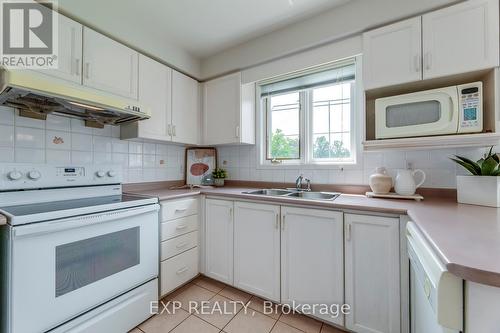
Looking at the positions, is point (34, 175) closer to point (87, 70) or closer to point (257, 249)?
point (87, 70)

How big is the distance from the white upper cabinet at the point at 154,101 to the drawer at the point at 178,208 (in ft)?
2.13

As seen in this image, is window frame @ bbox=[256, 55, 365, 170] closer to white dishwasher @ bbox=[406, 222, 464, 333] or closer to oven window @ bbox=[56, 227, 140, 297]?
white dishwasher @ bbox=[406, 222, 464, 333]

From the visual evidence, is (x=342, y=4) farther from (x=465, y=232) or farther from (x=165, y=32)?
(x=465, y=232)

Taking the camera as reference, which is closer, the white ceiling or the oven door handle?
the oven door handle

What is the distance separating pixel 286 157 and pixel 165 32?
1.73m

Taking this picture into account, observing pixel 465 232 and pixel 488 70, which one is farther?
pixel 488 70

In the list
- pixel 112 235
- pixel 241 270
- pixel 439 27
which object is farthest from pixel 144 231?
pixel 439 27

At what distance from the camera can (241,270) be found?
69.5 inches

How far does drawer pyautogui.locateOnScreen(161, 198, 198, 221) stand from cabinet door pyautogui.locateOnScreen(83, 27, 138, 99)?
99cm

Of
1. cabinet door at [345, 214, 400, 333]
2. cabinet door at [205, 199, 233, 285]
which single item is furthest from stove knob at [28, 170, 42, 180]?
cabinet door at [345, 214, 400, 333]

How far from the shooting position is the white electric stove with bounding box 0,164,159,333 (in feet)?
3.19

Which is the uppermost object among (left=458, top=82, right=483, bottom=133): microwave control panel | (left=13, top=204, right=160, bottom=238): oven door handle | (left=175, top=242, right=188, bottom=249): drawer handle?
(left=458, top=82, right=483, bottom=133): microwave control panel

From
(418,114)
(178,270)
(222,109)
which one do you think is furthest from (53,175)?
(418,114)

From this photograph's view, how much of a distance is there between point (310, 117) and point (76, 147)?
84.1 inches
